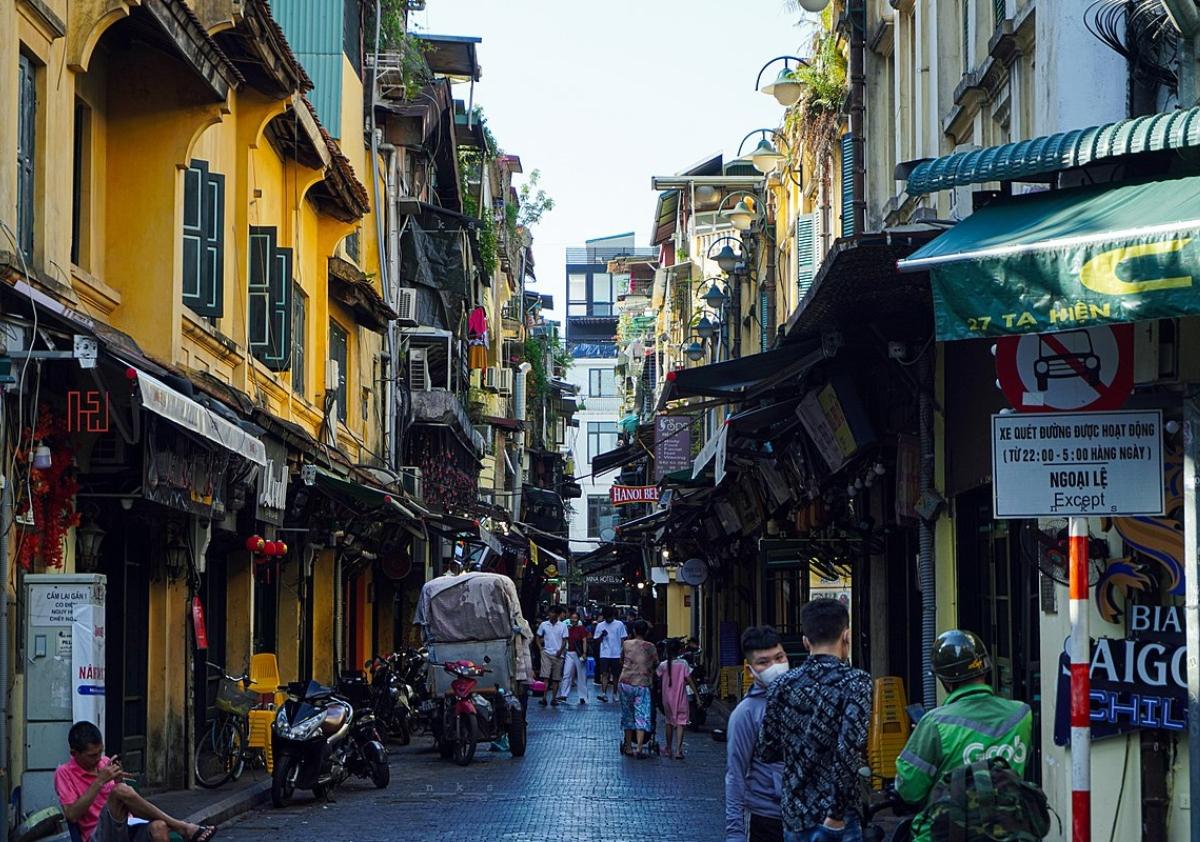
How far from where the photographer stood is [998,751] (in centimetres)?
749

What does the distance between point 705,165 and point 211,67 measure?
39.1 meters

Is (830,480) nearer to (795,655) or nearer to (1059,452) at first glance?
(795,655)

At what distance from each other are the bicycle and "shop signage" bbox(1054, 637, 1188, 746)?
10.5 metres

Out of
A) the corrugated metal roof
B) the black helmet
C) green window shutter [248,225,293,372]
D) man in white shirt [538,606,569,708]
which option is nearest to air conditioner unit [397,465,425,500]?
man in white shirt [538,606,569,708]

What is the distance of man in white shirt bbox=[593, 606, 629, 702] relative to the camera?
3741cm

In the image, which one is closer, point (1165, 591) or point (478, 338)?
point (1165, 591)

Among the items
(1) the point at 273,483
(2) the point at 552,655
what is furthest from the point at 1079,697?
(2) the point at 552,655

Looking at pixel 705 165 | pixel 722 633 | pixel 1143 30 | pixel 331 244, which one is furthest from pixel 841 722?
pixel 705 165

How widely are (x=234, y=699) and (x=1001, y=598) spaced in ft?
27.0

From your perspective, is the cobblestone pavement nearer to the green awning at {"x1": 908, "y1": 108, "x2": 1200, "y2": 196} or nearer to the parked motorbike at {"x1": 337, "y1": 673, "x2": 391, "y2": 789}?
the parked motorbike at {"x1": 337, "y1": 673, "x2": 391, "y2": 789}

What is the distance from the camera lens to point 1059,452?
832 centimetres

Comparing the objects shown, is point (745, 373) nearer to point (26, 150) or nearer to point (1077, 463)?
point (26, 150)

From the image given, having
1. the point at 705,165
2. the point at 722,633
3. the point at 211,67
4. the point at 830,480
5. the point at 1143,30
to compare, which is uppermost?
the point at 705,165

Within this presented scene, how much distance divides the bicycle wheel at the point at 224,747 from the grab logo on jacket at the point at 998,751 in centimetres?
1222
